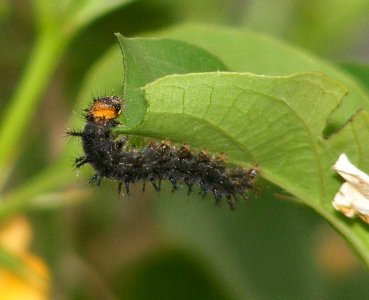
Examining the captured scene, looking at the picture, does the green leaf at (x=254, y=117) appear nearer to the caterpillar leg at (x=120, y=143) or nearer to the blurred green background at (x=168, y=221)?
the caterpillar leg at (x=120, y=143)

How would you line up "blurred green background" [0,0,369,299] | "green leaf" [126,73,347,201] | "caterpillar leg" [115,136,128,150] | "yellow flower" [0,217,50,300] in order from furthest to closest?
"blurred green background" [0,0,369,299]
"yellow flower" [0,217,50,300]
"caterpillar leg" [115,136,128,150]
"green leaf" [126,73,347,201]

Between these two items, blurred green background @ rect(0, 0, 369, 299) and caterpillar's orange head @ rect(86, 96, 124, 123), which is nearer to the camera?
caterpillar's orange head @ rect(86, 96, 124, 123)

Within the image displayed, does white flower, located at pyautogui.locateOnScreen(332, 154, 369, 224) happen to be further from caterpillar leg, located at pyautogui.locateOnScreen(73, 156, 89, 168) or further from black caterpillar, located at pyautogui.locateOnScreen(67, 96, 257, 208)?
caterpillar leg, located at pyautogui.locateOnScreen(73, 156, 89, 168)

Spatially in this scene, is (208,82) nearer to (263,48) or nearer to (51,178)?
(263,48)

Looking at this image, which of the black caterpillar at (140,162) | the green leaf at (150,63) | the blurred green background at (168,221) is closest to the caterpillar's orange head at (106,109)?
the black caterpillar at (140,162)

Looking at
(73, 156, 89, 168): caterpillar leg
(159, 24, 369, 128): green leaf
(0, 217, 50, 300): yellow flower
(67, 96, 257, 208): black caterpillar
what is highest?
(159, 24, 369, 128): green leaf

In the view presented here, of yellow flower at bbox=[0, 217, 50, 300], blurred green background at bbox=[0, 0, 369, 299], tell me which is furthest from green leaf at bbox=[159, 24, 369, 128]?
blurred green background at bbox=[0, 0, 369, 299]

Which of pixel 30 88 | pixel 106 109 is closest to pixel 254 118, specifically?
pixel 106 109

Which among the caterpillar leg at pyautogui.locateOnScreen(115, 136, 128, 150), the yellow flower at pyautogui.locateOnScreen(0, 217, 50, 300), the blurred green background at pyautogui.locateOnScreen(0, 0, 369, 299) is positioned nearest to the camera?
the caterpillar leg at pyautogui.locateOnScreen(115, 136, 128, 150)
